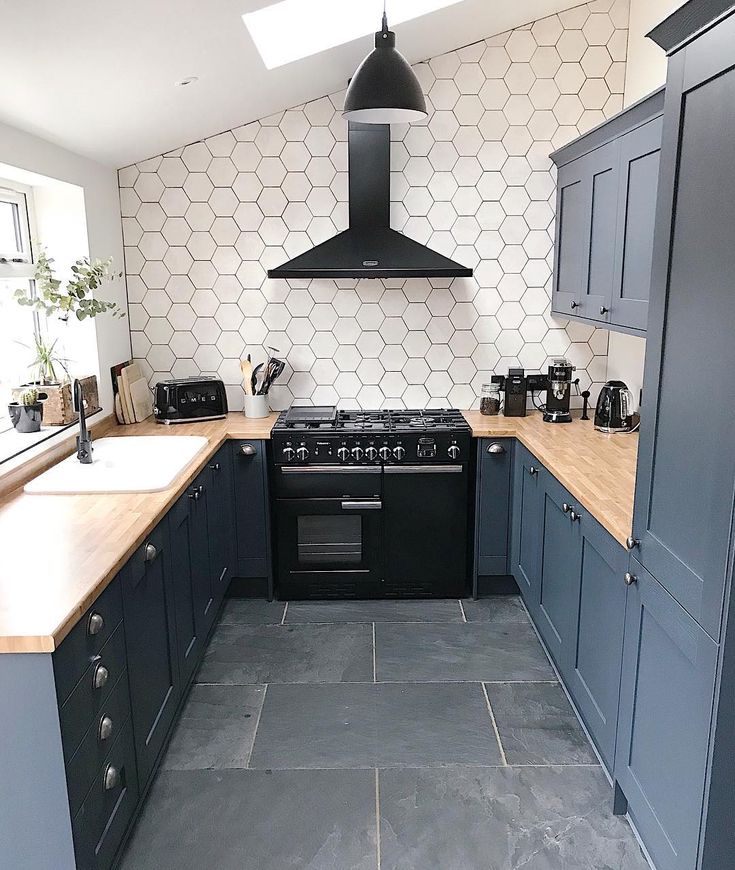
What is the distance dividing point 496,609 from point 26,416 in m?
2.34

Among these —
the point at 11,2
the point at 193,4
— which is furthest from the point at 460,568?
the point at 11,2

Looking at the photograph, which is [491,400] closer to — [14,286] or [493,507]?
[493,507]

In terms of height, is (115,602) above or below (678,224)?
below

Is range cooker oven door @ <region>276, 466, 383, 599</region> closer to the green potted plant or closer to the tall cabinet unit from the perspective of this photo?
the green potted plant

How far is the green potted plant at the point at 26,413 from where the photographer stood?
10.2 feet

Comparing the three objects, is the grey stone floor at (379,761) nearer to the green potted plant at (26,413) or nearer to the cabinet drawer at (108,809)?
the cabinet drawer at (108,809)

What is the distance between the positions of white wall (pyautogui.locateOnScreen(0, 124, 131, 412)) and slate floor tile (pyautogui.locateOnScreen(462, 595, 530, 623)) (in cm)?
207

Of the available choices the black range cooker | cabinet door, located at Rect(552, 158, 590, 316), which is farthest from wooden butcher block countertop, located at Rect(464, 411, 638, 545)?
cabinet door, located at Rect(552, 158, 590, 316)

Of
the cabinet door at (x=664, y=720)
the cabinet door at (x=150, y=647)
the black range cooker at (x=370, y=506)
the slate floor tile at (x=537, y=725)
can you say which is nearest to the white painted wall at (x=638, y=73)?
the black range cooker at (x=370, y=506)

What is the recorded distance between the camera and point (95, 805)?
189 centimetres

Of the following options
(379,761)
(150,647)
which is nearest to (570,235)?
(379,761)

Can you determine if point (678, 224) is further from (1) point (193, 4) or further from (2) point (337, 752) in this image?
(2) point (337, 752)

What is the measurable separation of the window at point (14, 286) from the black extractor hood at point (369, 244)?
3.65ft

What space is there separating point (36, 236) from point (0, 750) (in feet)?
8.17
